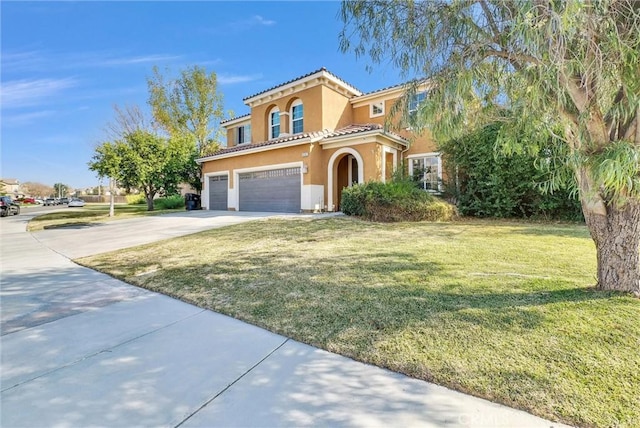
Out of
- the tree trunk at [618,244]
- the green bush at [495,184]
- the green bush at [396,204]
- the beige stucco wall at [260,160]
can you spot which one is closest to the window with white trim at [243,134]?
the beige stucco wall at [260,160]

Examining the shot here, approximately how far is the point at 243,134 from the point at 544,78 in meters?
24.6

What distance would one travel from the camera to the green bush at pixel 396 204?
11758mm

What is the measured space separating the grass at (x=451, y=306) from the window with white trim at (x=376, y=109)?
12.9 meters

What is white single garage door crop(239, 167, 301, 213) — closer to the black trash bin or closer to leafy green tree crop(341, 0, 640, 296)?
the black trash bin

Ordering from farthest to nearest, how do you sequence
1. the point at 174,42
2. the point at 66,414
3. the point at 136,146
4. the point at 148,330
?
the point at 136,146
the point at 174,42
the point at 148,330
the point at 66,414

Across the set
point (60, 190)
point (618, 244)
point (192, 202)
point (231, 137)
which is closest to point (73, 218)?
point (192, 202)

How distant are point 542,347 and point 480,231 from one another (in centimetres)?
741

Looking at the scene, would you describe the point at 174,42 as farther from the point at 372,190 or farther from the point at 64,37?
the point at 372,190

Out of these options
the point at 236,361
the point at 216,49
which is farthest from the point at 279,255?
the point at 216,49

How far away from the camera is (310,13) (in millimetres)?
9703

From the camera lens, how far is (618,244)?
390cm

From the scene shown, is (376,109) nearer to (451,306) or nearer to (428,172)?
(428,172)

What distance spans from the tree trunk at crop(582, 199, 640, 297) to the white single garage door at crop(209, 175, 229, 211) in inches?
785

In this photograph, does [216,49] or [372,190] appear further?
[216,49]
